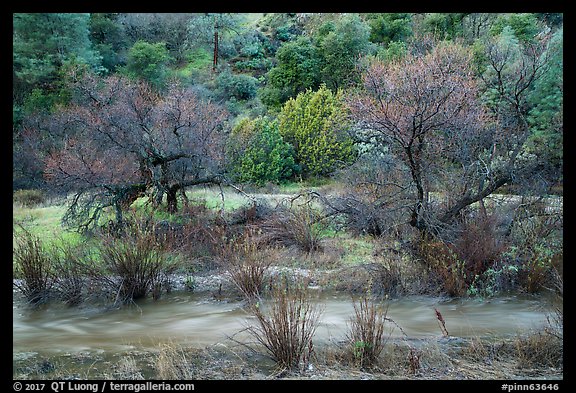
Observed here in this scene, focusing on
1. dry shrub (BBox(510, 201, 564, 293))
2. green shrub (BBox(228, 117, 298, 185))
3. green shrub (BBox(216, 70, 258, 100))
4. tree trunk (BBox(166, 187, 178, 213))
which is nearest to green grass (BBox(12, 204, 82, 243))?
tree trunk (BBox(166, 187, 178, 213))

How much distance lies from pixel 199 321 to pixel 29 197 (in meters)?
16.5

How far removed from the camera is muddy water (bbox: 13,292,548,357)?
8148 millimetres

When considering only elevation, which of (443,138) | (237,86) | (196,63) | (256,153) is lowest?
(256,153)

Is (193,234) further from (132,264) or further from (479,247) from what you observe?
(479,247)

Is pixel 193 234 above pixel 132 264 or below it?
below

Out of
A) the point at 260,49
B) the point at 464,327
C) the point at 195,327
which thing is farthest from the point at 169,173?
the point at 260,49

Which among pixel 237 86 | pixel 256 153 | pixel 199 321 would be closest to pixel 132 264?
pixel 199 321

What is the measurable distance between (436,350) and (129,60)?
33.7 m

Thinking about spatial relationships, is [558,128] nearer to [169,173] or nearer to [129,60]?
[169,173]

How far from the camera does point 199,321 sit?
9.28 metres

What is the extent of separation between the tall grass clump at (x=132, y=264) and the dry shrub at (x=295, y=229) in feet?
11.8

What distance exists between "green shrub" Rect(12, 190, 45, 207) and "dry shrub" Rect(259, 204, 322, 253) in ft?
41.0

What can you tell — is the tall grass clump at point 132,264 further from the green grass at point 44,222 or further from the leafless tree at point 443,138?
the leafless tree at point 443,138

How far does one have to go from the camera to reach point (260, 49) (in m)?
42.8
